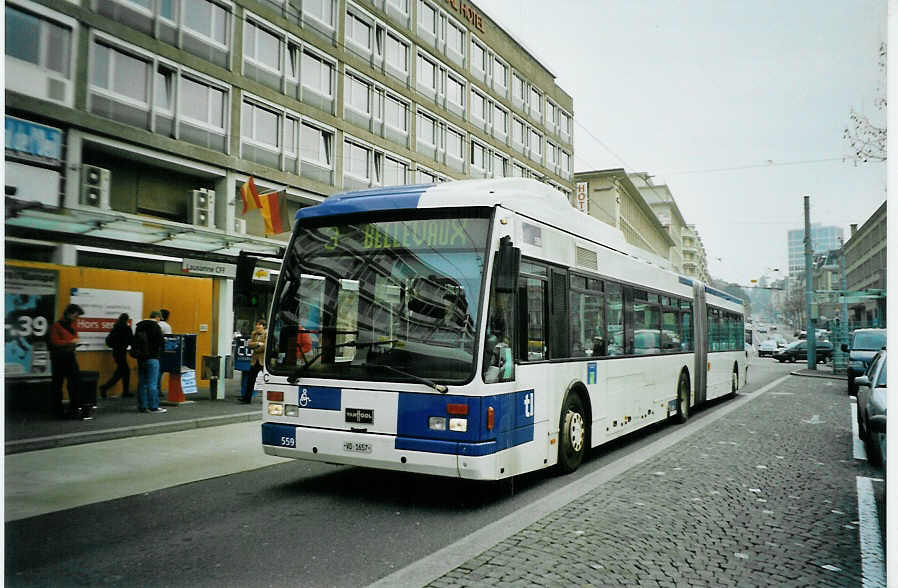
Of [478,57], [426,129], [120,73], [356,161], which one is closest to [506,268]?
[120,73]

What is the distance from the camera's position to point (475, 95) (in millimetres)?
34156

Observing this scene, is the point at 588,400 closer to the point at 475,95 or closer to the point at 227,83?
the point at 227,83

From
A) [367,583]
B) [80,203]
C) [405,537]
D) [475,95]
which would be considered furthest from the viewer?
[475,95]

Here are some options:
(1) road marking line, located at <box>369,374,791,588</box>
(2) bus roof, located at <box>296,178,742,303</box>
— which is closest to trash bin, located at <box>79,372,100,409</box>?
(2) bus roof, located at <box>296,178,742,303</box>

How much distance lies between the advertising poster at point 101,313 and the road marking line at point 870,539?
11.9m

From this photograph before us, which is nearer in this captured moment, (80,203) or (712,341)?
(80,203)

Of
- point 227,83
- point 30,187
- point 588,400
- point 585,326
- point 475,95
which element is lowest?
point 588,400

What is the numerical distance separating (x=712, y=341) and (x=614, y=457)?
7463 millimetres

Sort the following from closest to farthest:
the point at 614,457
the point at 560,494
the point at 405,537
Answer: the point at 405,537 < the point at 560,494 < the point at 614,457

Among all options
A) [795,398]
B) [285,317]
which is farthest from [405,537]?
[795,398]

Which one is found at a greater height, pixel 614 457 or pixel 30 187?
pixel 30 187

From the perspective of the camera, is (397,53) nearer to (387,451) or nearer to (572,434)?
(572,434)

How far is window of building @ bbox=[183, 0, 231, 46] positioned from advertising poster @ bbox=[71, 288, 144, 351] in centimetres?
635

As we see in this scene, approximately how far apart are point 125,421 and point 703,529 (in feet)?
28.3
